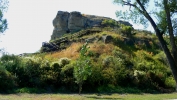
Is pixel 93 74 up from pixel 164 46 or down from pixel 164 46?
down

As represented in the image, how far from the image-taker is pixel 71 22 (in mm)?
60906

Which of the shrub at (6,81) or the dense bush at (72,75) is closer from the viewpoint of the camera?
the shrub at (6,81)

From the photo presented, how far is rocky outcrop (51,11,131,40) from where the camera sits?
61.2m

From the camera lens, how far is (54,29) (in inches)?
2584

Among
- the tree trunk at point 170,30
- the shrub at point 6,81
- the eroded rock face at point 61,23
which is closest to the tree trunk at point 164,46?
the tree trunk at point 170,30

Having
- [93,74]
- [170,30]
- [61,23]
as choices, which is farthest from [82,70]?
[61,23]

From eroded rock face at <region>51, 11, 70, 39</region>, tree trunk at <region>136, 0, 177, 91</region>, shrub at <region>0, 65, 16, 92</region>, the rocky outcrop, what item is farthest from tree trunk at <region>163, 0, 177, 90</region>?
eroded rock face at <region>51, 11, 70, 39</region>

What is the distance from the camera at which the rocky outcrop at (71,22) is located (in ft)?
201

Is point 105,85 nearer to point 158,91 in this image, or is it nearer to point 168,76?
A: point 158,91

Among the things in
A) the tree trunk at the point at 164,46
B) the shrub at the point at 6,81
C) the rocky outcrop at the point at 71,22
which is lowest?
the shrub at the point at 6,81

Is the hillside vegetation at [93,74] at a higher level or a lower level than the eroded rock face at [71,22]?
lower

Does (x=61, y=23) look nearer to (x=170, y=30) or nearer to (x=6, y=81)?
(x=6, y=81)

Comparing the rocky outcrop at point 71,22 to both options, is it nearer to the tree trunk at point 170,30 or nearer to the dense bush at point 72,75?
the dense bush at point 72,75

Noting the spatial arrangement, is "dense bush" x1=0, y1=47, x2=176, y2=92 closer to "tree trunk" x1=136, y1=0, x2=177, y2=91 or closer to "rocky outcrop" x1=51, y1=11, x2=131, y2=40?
Answer: "tree trunk" x1=136, y1=0, x2=177, y2=91
